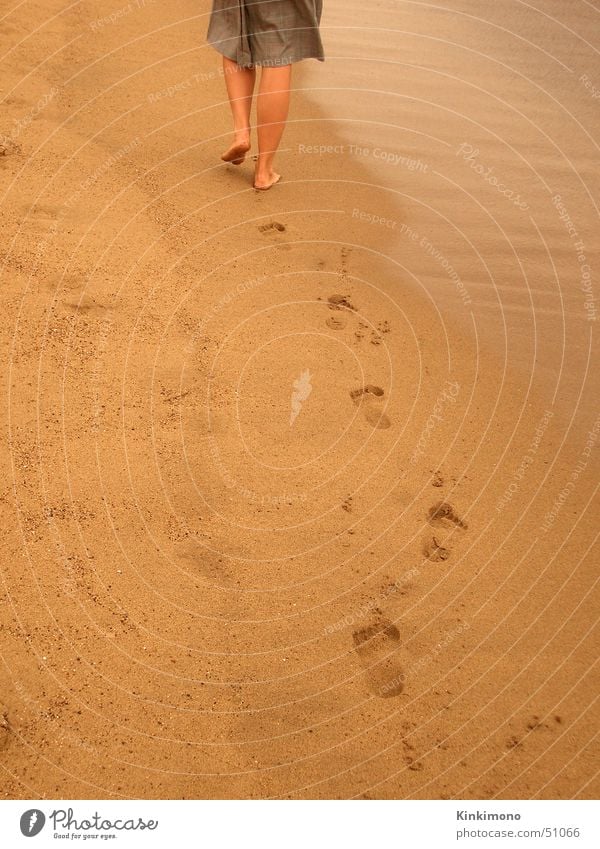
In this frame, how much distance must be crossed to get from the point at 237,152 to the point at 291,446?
5.82ft

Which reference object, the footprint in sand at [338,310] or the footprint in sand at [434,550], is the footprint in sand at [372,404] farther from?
the footprint in sand at [434,550]

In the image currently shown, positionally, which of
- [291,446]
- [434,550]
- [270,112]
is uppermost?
[270,112]

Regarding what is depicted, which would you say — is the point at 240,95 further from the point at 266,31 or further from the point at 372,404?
the point at 372,404

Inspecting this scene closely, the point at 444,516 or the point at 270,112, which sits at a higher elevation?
the point at 270,112

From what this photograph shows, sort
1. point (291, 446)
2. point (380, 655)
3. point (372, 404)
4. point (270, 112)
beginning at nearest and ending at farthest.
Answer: point (380, 655), point (291, 446), point (372, 404), point (270, 112)

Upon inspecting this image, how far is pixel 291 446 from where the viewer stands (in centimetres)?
306

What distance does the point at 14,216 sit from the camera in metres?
3.73

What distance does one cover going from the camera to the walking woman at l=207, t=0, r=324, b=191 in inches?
151

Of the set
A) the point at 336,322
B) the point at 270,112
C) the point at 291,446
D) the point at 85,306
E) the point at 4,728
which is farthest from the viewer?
the point at 270,112

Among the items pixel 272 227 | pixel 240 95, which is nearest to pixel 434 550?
pixel 272 227

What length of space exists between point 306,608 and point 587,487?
118cm

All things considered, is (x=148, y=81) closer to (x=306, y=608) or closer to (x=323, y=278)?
(x=323, y=278)

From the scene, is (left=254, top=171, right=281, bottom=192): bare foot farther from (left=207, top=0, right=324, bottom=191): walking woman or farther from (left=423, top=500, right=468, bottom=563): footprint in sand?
(left=423, top=500, right=468, bottom=563): footprint in sand

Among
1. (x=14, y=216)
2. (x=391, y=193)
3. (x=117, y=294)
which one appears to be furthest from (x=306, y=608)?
(x=391, y=193)
